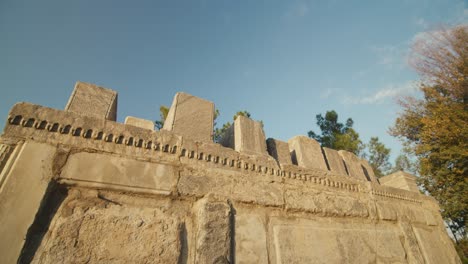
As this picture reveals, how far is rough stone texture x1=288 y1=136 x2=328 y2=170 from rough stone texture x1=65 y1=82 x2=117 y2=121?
2.45 metres

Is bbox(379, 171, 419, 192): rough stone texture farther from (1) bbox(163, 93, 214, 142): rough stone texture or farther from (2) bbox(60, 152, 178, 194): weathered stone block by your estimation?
(2) bbox(60, 152, 178, 194): weathered stone block

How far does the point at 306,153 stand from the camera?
10.2 feet

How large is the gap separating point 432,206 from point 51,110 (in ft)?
19.0

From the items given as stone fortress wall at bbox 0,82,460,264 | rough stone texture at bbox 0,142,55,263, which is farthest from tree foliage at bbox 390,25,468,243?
rough stone texture at bbox 0,142,55,263

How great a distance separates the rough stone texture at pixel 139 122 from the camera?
2.40 meters

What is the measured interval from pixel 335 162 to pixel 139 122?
295cm

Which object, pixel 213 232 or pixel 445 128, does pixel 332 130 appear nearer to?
pixel 445 128

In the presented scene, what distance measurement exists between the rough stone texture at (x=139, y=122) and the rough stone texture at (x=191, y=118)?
0.18 meters

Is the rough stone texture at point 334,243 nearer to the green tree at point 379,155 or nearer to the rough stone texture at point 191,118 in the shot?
the rough stone texture at point 191,118

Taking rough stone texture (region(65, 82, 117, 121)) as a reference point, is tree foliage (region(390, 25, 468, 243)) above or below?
above

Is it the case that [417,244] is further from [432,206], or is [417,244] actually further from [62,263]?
[62,263]

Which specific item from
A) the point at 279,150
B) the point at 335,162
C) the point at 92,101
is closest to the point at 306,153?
the point at 279,150

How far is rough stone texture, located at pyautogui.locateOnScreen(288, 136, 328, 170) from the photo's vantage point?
119 inches

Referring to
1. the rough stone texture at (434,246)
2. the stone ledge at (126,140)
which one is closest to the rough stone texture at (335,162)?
the stone ledge at (126,140)
